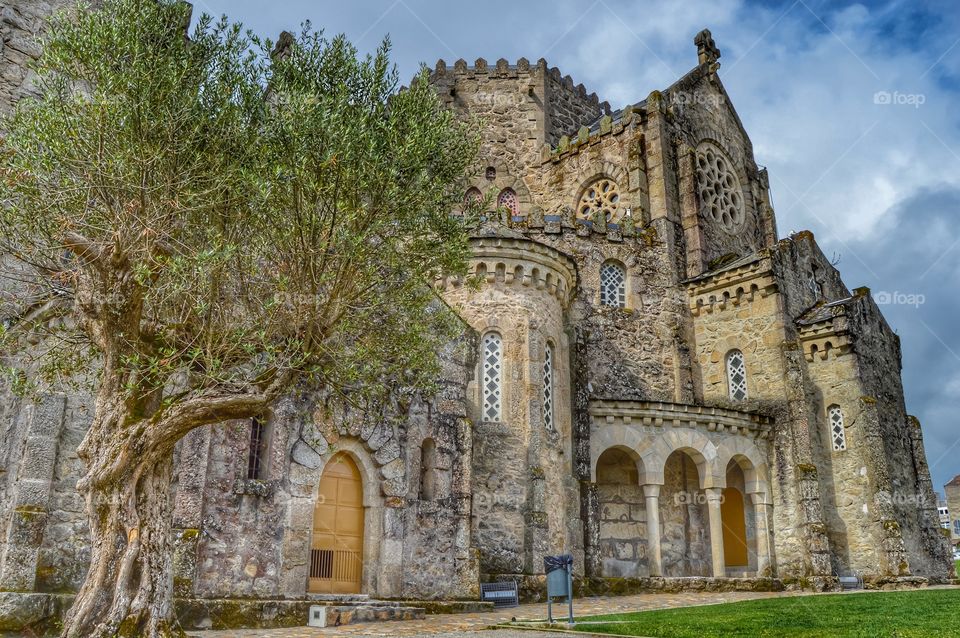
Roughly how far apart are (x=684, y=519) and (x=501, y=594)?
33.0 feet

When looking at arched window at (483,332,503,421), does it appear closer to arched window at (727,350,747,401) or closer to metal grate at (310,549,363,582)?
metal grate at (310,549,363,582)

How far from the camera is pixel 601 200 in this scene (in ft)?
109

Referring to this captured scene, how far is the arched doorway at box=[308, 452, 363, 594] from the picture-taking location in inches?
610

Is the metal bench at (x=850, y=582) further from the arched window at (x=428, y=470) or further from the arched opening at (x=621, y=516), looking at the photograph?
the arched window at (x=428, y=470)

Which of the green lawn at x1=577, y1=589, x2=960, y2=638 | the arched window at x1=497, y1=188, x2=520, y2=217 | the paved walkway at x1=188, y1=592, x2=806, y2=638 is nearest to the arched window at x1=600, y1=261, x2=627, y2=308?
the arched window at x1=497, y1=188, x2=520, y2=217

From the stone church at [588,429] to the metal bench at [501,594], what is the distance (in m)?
0.72

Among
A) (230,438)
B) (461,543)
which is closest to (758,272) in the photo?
(461,543)

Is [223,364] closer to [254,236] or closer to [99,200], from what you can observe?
[254,236]

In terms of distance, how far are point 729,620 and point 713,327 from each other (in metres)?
18.3

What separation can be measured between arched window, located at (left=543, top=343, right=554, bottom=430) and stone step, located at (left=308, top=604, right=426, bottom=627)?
8.30 metres

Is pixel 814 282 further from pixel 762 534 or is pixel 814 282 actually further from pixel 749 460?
pixel 762 534

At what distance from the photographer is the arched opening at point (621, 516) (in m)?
23.9

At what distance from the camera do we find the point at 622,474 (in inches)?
987

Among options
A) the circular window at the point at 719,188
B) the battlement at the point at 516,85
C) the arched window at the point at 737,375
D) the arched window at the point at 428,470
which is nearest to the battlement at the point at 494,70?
the battlement at the point at 516,85
